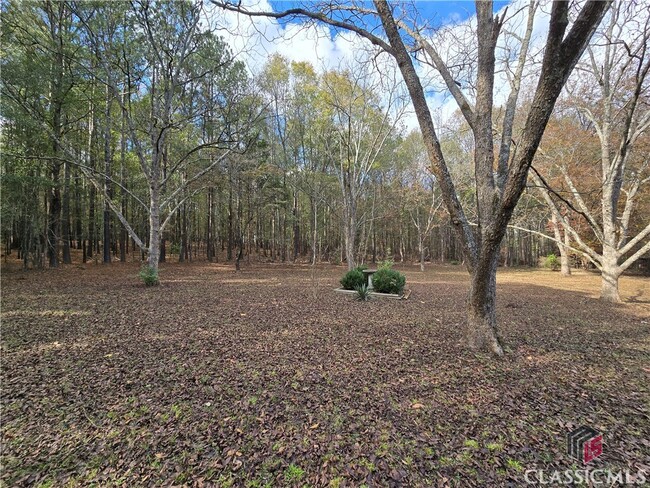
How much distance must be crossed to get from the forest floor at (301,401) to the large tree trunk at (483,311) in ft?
0.64

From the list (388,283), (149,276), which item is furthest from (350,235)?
(149,276)

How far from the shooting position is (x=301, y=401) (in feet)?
7.93

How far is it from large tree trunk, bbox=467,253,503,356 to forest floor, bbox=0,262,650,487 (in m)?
0.20

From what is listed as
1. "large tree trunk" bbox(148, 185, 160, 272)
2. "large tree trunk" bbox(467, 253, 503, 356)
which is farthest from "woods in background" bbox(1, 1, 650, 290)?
"large tree trunk" bbox(467, 253, 503, 356)

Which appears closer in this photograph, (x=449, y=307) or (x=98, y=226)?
(x=449, y=307)

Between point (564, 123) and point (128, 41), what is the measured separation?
1859 cm

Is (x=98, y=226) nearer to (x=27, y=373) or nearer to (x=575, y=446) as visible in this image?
(x=27, y=373)

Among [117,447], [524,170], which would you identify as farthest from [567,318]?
[117,447]

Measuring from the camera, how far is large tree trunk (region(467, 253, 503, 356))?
11.1ft

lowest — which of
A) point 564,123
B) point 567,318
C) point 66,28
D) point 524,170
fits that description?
point 567,318

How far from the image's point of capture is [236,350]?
140 inches

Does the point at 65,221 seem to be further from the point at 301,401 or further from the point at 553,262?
the point at 553,262

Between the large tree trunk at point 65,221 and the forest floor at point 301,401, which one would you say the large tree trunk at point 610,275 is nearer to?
the forest floor at point 301,401

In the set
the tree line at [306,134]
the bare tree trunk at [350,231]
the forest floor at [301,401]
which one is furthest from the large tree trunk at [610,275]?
the bare tree trunk at [350,231]
